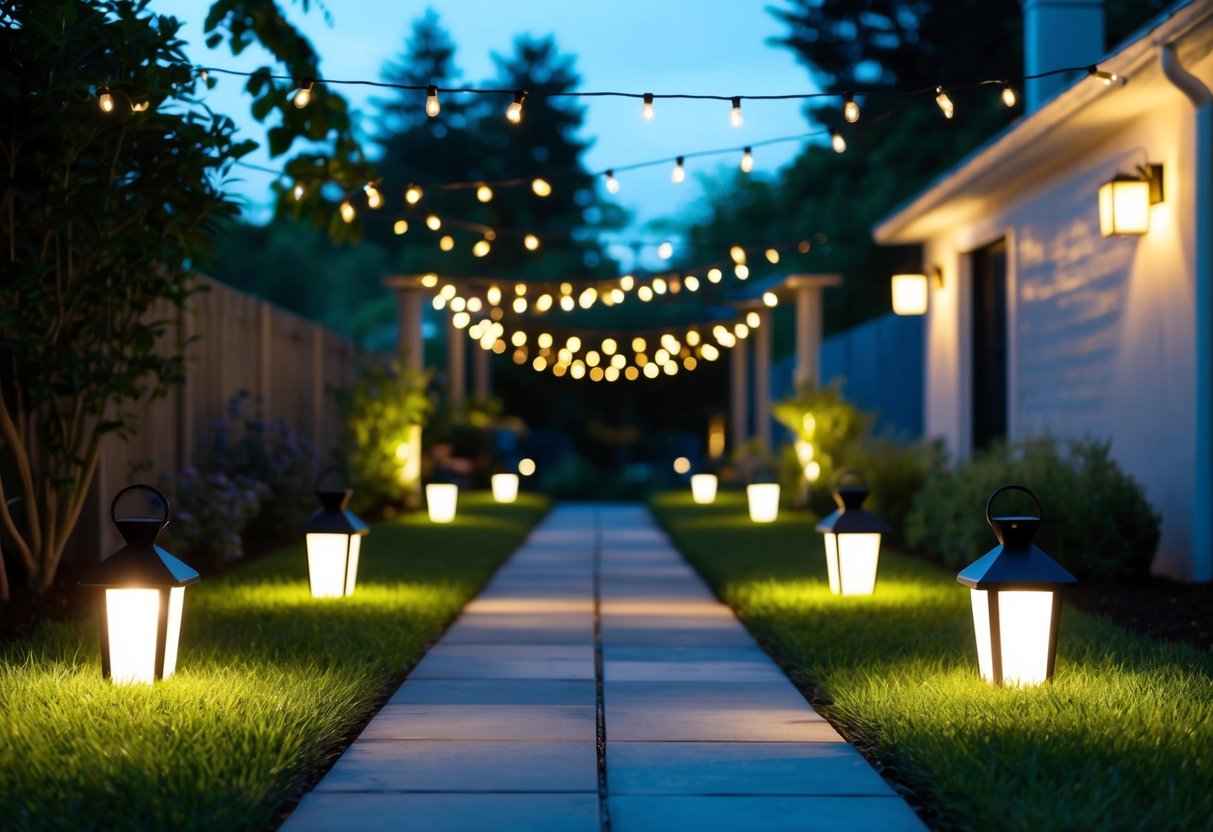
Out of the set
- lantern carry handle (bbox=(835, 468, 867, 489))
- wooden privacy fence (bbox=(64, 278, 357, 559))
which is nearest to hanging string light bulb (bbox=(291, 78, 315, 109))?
wooden privacy fence (bbox=(64, 278, 357, 559))

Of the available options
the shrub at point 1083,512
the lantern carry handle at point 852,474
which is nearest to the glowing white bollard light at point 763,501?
the lantern carry handle at point 852,474

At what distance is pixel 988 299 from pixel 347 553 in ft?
25.0

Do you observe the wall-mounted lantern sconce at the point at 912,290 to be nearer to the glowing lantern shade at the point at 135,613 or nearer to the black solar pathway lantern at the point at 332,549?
the black solar pathway lantern at the point at 332,549

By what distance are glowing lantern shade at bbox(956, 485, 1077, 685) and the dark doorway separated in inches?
306

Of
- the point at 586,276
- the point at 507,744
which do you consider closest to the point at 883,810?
the point at 507,744

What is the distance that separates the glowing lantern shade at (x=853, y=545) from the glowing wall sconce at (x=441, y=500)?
7312 mm

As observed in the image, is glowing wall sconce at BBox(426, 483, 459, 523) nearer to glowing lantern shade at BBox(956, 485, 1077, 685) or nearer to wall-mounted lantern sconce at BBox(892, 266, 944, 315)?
wall-mounted lantern sconce at BBox(892, 266, 944, 315)

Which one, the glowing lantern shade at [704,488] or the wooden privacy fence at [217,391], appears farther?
the glowing lantern shade at [704,488]

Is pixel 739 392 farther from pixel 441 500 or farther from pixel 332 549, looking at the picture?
pixel 332 549

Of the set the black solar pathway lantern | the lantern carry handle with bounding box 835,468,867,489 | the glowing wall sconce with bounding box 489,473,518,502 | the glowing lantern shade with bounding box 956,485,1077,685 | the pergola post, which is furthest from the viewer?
the pergola post

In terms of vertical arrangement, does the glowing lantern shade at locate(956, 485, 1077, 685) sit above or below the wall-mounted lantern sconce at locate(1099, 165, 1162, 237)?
below

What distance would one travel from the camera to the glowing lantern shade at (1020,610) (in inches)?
208

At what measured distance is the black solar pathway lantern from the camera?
8.22 metres

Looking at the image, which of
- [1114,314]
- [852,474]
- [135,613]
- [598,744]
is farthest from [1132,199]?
[135,613]
